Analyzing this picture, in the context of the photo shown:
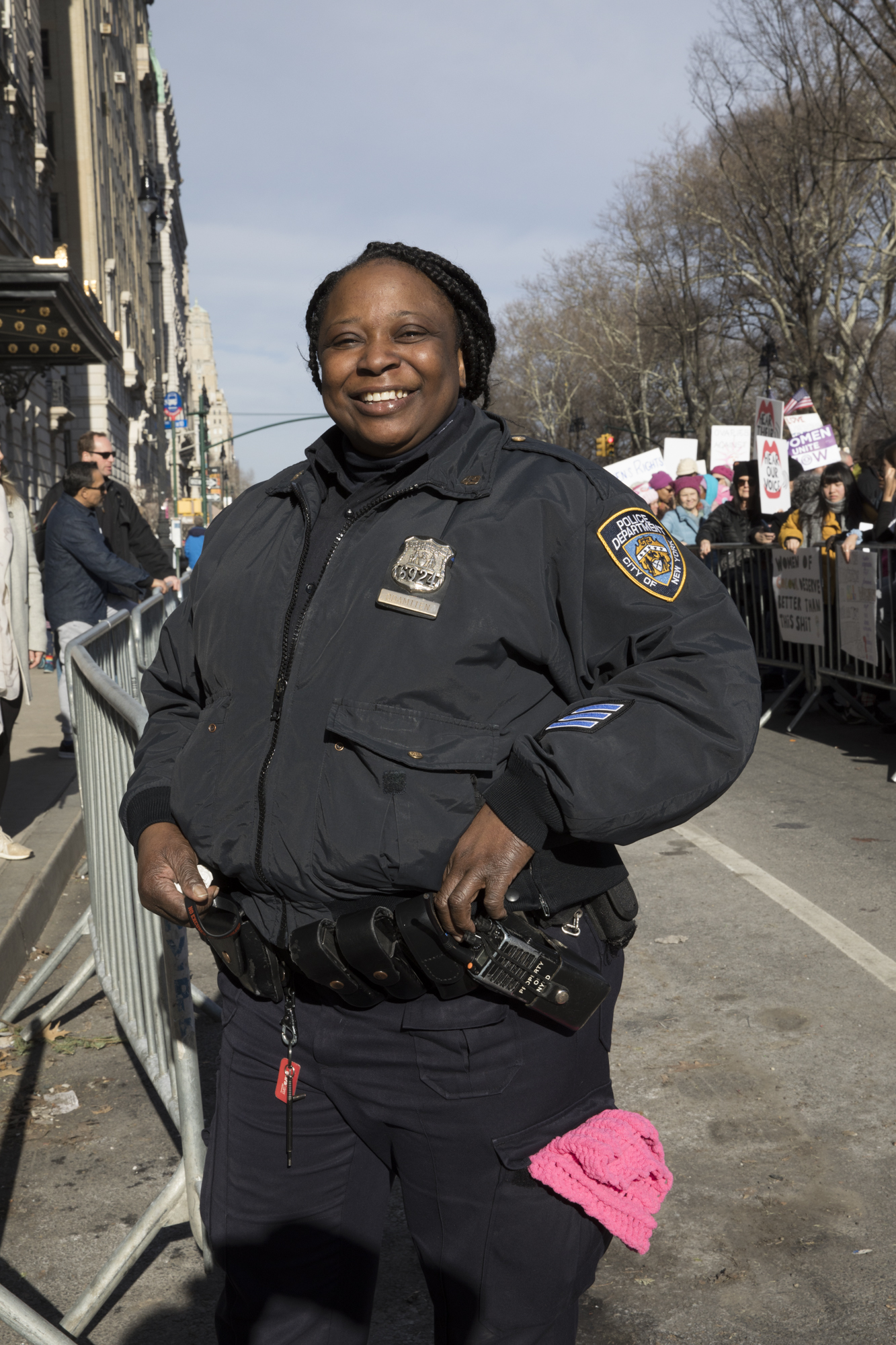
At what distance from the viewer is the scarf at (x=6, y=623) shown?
5.93 meters

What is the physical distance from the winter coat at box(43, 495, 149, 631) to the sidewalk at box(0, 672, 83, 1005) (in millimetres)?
1047

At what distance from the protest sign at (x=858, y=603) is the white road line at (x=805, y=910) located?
2.84 meters

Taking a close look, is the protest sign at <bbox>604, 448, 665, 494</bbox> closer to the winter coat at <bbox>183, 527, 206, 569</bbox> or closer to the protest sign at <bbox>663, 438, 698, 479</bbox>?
the protest sign at <bbox>663, 438, 698, 479</bbox>

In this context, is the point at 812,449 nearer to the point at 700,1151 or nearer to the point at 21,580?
the point at 21,580

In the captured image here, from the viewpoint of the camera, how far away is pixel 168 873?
77.9 inches

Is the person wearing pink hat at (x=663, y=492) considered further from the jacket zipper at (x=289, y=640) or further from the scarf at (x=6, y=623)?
the jacket zipper at (x=289, y=640)

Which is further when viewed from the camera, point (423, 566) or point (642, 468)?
point (642, 468)

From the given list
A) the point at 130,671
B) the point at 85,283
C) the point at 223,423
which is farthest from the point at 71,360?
the point at 223,423

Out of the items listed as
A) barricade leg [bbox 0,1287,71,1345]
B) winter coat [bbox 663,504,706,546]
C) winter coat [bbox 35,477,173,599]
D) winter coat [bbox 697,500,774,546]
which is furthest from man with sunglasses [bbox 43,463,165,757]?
winter coat [bbox 663,504,706,546]

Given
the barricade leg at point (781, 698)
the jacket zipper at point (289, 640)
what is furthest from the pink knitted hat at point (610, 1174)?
the barricade leg at point (781, 698)

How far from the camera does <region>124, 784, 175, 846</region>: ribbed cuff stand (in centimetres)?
206

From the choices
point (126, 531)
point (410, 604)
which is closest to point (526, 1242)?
point (410, 604)

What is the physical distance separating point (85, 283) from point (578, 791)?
15.2m

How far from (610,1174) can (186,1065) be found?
4.10 feet
